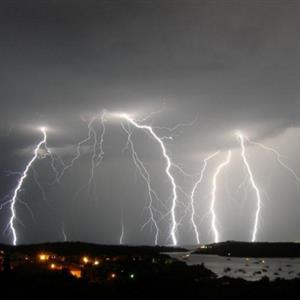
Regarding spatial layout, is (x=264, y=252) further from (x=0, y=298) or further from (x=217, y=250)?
(x=0, y=298)

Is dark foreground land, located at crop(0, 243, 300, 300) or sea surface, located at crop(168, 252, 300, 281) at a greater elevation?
dark foreground land, located at crop(0, 243, 300, 300)

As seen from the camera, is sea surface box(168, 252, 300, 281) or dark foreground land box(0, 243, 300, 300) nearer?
dark foreground land box(0, 243, 300, 300)

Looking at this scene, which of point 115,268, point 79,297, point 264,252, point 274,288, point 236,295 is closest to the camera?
point 79,297

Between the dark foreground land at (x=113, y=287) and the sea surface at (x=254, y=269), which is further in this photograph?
the sea surface at (x=254, y=269)

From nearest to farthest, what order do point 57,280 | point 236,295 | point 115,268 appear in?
point 57,280 < point 236,295 < point 115,268

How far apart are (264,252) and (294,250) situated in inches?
438

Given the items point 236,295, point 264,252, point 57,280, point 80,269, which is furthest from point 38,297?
point 264,252

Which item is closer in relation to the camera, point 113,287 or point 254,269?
point 113,287

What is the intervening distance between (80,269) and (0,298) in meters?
26.6

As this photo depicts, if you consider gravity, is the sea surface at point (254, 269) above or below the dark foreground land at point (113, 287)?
below

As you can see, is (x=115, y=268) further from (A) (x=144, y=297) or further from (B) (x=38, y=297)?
(B) (x=38, y=297)

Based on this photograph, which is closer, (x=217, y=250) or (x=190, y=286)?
(x=190, y=286)

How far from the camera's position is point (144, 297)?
30969 millimetres

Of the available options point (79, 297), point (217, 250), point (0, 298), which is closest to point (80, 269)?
point (79, 297)
